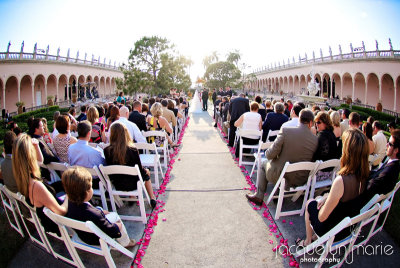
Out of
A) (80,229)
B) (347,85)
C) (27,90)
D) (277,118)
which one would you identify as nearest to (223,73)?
(347,85)

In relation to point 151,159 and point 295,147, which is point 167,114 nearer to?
point 151,159

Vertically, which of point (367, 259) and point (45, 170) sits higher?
point (45, 170)

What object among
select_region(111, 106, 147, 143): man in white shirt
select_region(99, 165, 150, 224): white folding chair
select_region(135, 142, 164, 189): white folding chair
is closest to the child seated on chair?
select_region(99, 165, 150, 224): white folding chair

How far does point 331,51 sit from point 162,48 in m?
22.6

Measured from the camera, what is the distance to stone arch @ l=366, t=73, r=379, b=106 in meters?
28.6

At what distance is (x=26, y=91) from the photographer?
27516 millimetres

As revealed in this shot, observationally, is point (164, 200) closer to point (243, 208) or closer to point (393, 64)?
point (243, 208)

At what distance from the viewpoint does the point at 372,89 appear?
29.2 metres

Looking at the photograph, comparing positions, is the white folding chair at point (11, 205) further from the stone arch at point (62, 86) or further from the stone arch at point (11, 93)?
the stone arch at point (62, 86)

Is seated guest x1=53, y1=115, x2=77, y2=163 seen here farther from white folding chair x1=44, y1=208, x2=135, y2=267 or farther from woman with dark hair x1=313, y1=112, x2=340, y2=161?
woman with dark hair x1=313, y1=112, x2=340, y2=161

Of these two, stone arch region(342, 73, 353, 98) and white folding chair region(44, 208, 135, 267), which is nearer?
white folding chair region(44, 208, 135, 267)

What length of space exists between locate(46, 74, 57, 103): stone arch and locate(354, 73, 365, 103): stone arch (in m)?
36.9

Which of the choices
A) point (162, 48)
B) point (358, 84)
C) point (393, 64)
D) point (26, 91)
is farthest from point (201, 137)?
point (358, 84)

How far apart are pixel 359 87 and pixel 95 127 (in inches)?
1342
